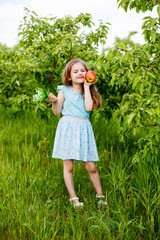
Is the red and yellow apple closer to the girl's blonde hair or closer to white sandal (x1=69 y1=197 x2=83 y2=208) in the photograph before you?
the girl's blonde hair

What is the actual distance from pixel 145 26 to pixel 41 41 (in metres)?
1.99

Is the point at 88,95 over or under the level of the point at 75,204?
over

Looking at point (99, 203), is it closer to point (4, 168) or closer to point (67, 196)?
point (67, 196)

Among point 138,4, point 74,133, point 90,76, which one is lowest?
point 74,133

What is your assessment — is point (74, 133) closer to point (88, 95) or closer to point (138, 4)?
point (88, 95)

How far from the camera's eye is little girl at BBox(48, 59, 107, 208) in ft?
8.63

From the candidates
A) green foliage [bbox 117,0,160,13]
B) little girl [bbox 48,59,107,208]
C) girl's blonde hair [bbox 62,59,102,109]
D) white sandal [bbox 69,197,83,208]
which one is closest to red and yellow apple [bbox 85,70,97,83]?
little girl [bbox 48,59,107,208]

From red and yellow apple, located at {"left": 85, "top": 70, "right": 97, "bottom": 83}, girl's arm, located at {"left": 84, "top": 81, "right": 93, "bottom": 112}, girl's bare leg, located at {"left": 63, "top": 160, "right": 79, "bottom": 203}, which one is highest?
red and yellow apple, located at {"left": 85, "top": 70, "right": 97, "bottom": 83}

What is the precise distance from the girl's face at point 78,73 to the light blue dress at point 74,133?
120mm

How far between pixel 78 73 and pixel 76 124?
1.59 feet

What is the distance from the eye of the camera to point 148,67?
279 cm

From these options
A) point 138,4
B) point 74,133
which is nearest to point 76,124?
point 74,133

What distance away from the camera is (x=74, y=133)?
2.64m

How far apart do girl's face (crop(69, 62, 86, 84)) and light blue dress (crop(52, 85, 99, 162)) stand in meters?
0.12
